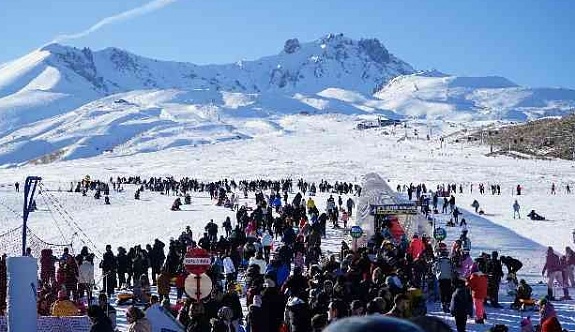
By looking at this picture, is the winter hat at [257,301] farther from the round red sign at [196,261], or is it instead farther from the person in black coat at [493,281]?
the person in black coat at [493,281]

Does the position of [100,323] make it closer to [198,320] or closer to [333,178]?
[198,320]

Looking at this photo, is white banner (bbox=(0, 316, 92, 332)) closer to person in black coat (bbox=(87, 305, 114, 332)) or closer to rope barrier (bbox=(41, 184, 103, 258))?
person in black coat (bbox=(87, 305, 114, 332))

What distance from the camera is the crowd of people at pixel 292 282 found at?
29.2ft

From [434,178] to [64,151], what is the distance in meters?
85.6

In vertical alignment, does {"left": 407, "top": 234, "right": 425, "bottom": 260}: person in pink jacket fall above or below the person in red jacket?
above

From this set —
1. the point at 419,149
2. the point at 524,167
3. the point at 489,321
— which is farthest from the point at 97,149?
the point at 489,321

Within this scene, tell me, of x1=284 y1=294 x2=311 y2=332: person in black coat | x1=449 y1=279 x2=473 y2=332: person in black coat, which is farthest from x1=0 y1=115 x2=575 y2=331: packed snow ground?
x1=284 y1=294 x2=311 y2=332: person in black coat

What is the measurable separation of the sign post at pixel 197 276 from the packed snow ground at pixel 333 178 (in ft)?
15.3

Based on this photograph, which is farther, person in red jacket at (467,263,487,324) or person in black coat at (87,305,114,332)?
person in red jacket at (467,263,487,324)

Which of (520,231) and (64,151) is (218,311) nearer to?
(520,231)

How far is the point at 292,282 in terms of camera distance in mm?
10453

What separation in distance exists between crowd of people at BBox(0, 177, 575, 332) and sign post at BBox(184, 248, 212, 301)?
8.7 inches

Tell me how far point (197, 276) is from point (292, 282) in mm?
1369

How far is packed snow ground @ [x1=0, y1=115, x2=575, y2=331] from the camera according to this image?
27.1 metres
